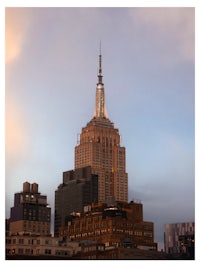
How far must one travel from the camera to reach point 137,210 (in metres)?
79.0

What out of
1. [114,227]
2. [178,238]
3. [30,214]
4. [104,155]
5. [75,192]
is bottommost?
[178,238]

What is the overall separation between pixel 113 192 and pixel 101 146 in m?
6.34

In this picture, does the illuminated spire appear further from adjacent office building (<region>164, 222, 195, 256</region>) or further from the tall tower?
adjacent office building (<region>164, 222, 195, 256</region>)

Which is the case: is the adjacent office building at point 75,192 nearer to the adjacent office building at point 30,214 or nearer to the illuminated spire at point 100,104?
the adjacent office building at point 30,214

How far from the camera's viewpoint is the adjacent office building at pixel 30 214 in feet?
277

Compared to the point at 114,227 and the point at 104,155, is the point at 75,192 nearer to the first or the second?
the point at 104,155

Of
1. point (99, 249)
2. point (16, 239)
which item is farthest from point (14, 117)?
point (99, 249)

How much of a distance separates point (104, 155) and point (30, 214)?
13177 mm

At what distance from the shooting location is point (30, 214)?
90.5 meters

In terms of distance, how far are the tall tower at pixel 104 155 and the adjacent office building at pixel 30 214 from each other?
8134 mm

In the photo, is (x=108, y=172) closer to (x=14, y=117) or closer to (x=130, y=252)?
(x=130, y=252)

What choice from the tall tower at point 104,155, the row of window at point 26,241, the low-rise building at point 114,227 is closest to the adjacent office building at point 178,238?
the low-rise building at point 114,227

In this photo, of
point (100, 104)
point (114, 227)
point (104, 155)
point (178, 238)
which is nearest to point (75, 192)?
point (104, 155)
